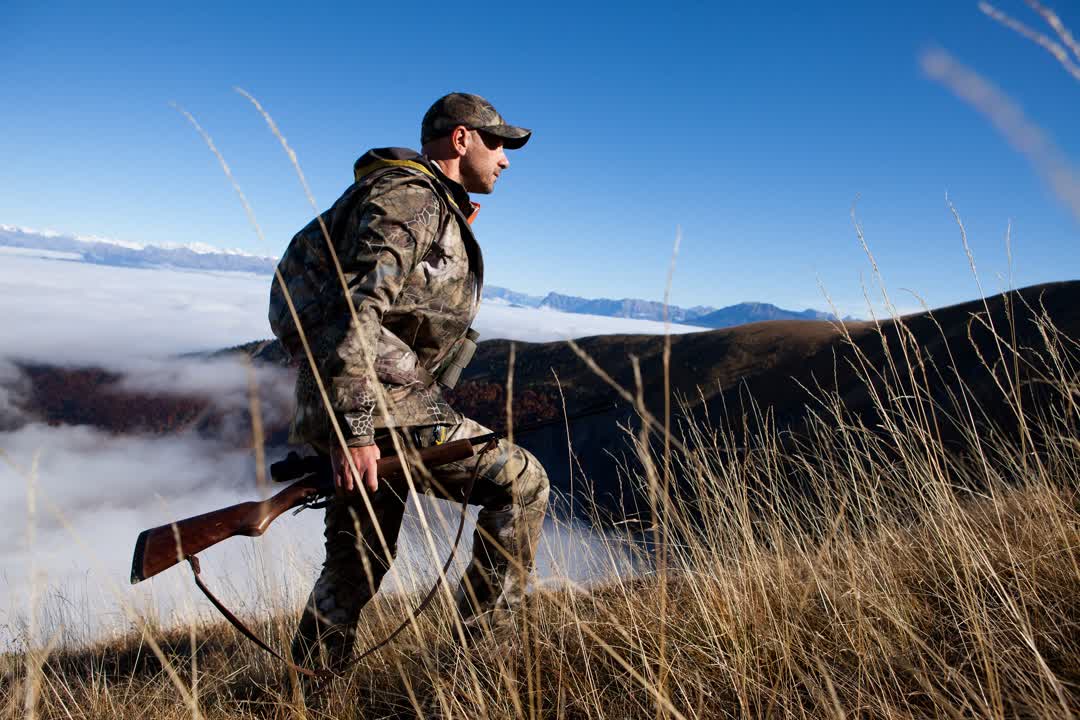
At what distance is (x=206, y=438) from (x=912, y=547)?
147077 mm

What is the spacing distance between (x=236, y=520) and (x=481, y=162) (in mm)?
1497

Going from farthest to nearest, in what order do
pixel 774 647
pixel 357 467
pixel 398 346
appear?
1. pixel 398 346
2. pixel 357 467
3. pixel 774 647

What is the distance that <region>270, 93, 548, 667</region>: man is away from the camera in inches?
77.2

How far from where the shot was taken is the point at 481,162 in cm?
247

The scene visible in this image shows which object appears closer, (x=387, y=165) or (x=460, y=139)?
(x=387, y=165)

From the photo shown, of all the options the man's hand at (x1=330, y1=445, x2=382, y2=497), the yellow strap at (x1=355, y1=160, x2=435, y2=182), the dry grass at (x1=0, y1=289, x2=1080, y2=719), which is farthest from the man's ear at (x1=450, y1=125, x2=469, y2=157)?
the dry grass at (x1=0, y1=289, x2=1080, y2=719)

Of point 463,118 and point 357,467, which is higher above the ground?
point 463,118

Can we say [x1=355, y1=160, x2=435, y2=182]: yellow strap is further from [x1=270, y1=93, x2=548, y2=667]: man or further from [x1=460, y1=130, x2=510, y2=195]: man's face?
[x1=460, y1=130, x2=510, y2=195]: man's face

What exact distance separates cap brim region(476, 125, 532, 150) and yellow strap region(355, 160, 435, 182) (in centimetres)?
35

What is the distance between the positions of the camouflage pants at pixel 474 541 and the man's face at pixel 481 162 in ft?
3.00

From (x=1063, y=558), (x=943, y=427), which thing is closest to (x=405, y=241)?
(x=1063, y=558)

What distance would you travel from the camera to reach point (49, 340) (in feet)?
474

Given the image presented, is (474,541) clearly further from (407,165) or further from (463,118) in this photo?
(463,118)

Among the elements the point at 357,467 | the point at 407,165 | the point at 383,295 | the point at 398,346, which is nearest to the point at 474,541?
the point at 357,467
